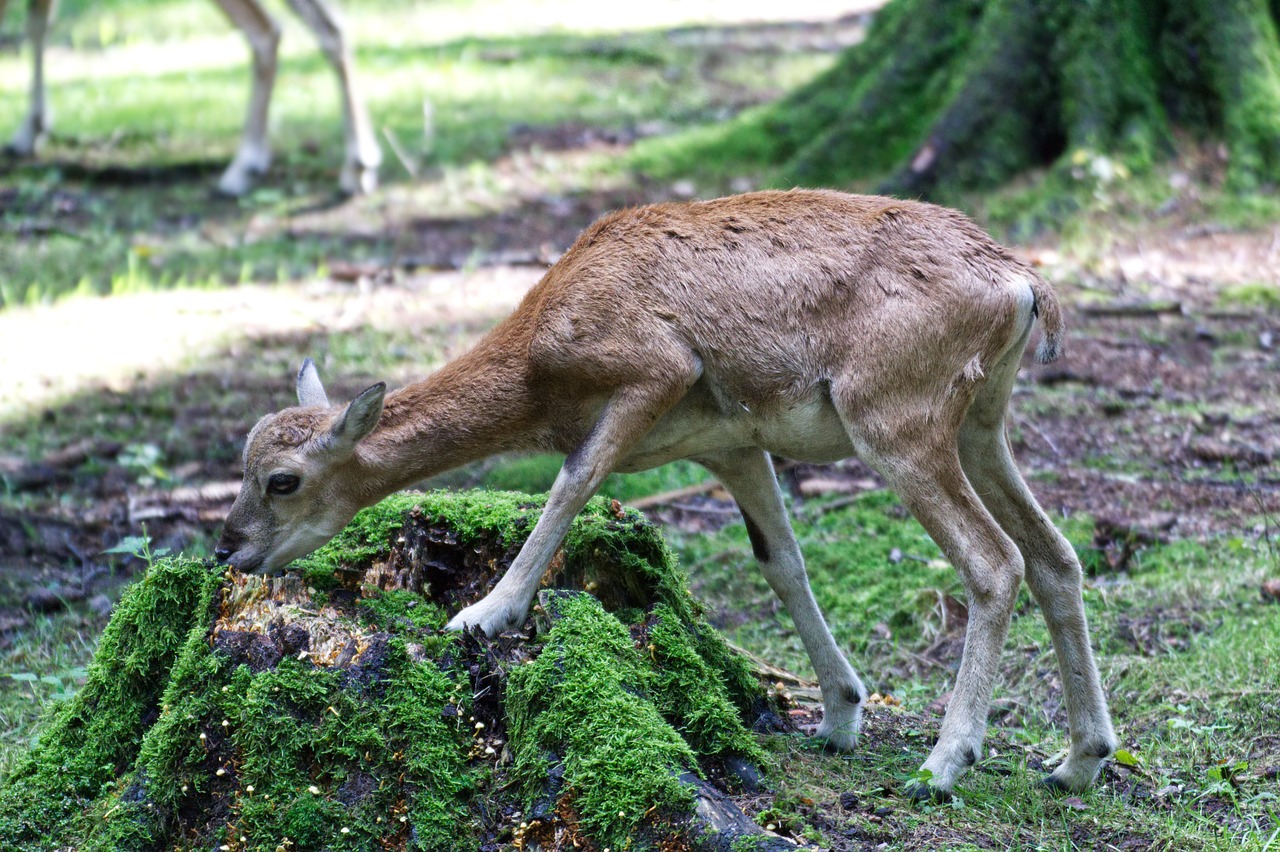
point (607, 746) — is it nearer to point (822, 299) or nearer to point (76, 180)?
point (822, 299)

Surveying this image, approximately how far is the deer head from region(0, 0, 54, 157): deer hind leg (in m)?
10.6

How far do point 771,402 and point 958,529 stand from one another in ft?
2.72

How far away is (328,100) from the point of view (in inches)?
648

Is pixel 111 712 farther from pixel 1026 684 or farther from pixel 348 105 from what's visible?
pixel 348 105

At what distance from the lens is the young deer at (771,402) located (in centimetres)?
493

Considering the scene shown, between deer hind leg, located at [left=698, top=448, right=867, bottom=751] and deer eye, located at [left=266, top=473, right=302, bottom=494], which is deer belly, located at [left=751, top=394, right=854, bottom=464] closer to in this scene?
deer hind leg, located at [left=698, top=448, right=867, bottom=751]

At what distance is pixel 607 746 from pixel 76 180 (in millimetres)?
11669

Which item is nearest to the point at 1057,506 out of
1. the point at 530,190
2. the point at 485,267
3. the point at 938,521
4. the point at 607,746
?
the point at 938,521

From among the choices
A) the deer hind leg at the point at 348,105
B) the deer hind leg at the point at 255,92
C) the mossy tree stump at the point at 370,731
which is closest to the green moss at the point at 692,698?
the mossy tree stump at the point at 370,731

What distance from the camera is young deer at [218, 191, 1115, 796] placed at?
4.93m

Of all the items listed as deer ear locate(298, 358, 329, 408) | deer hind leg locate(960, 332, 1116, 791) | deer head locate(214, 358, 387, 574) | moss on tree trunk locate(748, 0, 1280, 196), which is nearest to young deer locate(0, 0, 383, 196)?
moss on tree trunk locate(748, 0, 1280, 196)

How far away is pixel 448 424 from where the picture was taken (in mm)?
5371

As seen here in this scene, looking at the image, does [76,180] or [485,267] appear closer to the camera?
[485,267]

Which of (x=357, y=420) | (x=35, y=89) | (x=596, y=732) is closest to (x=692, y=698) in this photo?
(x=596, y=732)
